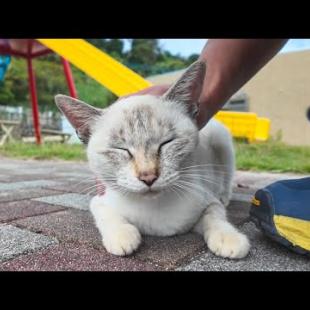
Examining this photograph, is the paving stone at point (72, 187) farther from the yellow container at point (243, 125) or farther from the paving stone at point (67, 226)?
the yellow container at point (243, 125)

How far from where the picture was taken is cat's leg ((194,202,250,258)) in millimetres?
1042

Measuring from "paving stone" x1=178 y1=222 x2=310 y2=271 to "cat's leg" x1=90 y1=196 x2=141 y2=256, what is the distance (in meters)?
0.19

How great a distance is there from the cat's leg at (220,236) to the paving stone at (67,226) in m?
0.35

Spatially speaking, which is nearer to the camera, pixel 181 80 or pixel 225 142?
pixel 181 80

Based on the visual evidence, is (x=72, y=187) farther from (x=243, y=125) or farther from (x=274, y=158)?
(x=243, y=125)

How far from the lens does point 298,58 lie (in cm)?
527

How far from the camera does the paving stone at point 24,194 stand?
6.48ft

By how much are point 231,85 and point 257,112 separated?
5.88 meters

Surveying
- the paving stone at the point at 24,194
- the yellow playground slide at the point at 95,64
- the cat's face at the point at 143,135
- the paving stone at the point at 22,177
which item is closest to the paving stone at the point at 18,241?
the cat's face at the point at 143,135

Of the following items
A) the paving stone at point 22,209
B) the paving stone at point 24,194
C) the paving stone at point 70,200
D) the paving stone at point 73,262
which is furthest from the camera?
the paving stone at point 24,194

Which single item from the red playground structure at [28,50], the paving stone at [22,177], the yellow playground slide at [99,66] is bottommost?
the paving stone at [22,177]

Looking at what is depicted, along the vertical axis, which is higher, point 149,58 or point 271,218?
point 149,58

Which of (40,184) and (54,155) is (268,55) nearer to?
(40,184)
